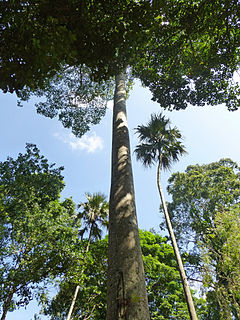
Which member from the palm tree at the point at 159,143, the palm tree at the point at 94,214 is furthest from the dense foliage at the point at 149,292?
the palm tree at the point at 159,143

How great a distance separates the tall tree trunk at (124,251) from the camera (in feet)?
5.63

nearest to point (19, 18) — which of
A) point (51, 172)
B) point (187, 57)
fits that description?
point (187, 57)

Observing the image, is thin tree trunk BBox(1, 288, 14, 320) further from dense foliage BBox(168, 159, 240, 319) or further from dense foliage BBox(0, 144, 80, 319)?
dense foliage BBox(168, 159, 240, 319)

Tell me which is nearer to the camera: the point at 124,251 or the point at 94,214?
the point at 124,251

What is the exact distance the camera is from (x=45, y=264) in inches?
326

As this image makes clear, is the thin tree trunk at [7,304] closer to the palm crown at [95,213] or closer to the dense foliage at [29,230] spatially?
the dense foliage at [29,230]

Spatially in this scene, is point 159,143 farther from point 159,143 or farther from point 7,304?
point 7,304

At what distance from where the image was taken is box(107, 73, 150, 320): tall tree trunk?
5.63 feet

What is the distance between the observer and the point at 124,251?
215 cm

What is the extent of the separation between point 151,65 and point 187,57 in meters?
1.30

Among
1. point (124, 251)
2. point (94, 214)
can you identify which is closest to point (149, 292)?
point (94, 214)

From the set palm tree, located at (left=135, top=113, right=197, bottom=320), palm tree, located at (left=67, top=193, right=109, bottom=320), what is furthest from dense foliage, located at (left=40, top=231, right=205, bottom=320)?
palm tree, located at (left=135, top=113, right=197, bottom=320)

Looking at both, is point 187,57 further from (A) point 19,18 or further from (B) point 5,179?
(B) point 5,179

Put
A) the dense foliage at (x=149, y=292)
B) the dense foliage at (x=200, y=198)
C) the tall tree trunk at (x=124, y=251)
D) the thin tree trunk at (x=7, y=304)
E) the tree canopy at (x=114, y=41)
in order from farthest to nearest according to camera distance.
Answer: the dense foliage at (x=200, y=198)
the dense foliage at (x=149, y=292)
the thin tree trunk at (x=7, y=304)
the tree canopy at (x=114, y=41)
the tall tree trunk at (x=124, y=251)
